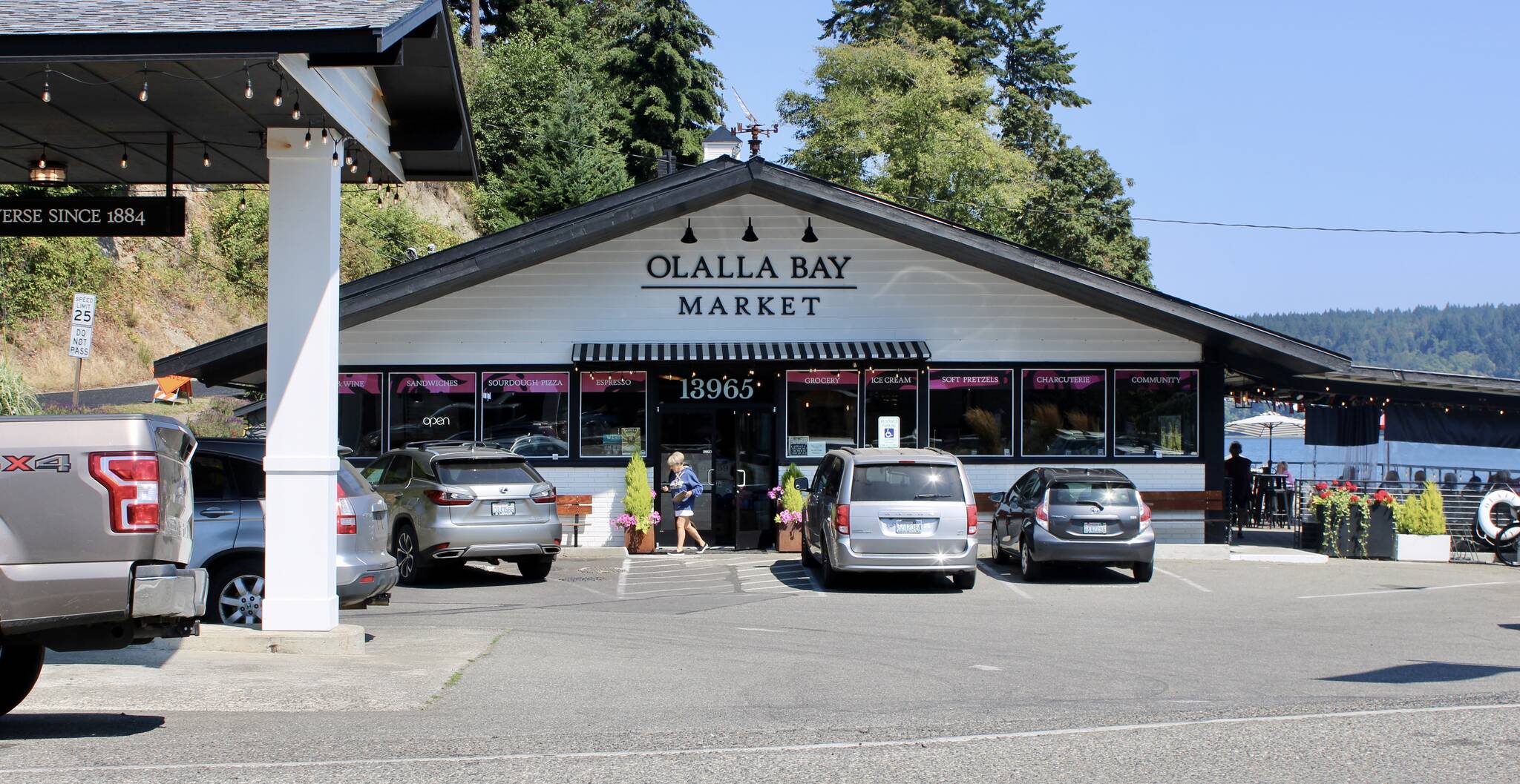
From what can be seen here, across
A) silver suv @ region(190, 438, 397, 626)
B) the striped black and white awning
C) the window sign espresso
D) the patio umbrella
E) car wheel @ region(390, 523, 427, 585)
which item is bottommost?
car wheel @ region(390, 523, 427, 585)

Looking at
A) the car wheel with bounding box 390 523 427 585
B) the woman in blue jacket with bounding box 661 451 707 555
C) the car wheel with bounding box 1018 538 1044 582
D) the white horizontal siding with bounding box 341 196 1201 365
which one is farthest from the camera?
the white horizontal siding with bounding box 341 196 1201 365

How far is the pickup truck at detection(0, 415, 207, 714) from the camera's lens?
20.7ft

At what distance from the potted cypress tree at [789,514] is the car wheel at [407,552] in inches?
230

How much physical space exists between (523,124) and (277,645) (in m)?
48.6

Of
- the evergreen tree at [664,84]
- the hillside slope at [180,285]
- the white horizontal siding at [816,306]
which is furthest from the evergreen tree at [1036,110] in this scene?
the white horizontal siding at [816,306]

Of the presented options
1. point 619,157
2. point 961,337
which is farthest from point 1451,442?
point 619,157

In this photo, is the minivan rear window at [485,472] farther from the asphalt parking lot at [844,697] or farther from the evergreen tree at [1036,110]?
the evergreen tree at [1036,110]

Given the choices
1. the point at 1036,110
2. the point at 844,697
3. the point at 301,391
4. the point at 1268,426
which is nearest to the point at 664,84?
the point at 1036,110

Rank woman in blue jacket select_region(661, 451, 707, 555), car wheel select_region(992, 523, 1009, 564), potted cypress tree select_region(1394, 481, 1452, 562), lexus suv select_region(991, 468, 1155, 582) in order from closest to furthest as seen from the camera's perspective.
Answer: lexus suv select_region(991, 468, 1155, 582) < car wheel select_region(992, 523, 1009, 564) < woman in blue jacket select_region(661, 451, 707, 555) < potted cypress tree select_region(1394, 481, 1452, 562)

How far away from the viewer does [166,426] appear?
692 cm

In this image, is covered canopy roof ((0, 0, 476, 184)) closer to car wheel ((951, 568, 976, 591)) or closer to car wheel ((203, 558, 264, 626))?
car wheel ((203, 558, 264, 626))

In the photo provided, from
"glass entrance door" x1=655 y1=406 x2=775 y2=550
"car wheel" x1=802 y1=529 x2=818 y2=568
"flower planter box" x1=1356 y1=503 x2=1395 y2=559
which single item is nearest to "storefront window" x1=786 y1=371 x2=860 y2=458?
"glass entrance door" x1=655 y1=406 x2=775 y2=550

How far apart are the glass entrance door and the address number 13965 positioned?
0.69 ft

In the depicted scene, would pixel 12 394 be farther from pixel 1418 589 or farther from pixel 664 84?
pixel 664 84
